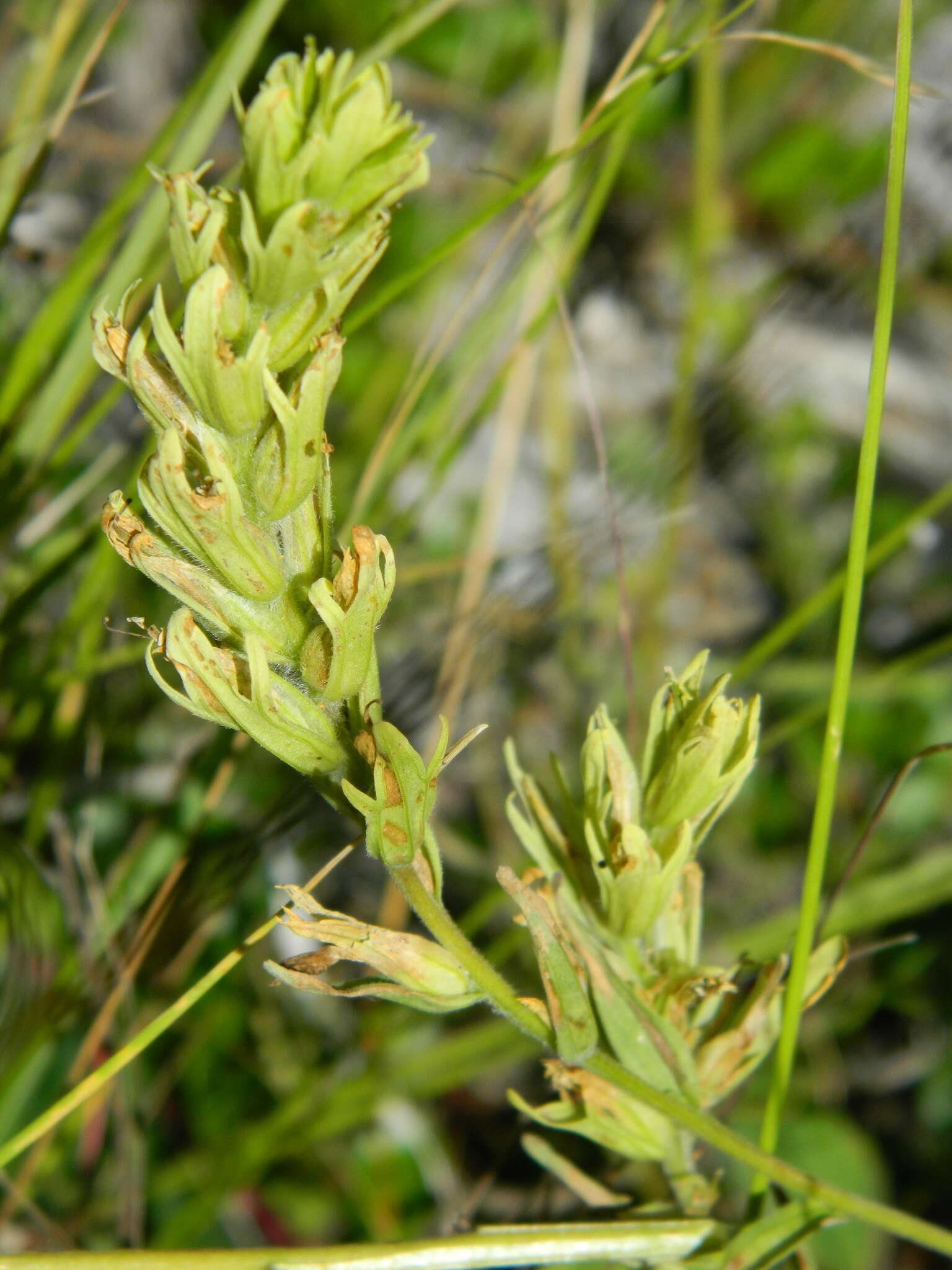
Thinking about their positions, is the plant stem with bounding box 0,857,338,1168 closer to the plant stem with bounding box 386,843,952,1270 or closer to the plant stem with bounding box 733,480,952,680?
the plant stem with bounding box 386,843,952,1270

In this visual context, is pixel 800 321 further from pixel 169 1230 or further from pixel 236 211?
pixel 169 1230

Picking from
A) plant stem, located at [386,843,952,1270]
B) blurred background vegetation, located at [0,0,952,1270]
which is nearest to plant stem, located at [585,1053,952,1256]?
plant stem, located at [386,843,952,1270]

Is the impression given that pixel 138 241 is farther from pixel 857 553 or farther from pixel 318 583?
pixel 857 553

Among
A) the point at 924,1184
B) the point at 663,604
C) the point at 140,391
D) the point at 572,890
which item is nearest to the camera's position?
the point at 140,391

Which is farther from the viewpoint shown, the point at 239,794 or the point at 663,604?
the point at 663,604

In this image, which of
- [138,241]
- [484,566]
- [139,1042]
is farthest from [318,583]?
[484,566]

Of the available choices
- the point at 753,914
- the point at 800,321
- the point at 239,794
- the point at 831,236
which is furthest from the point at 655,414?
the point at 239,794
